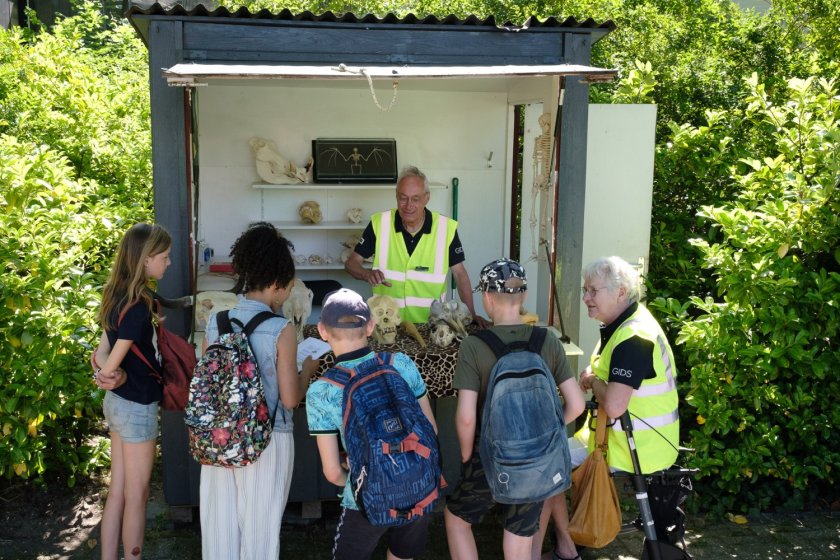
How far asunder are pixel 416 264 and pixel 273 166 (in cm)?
226

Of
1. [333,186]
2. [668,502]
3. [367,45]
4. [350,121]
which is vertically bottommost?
[668,502]

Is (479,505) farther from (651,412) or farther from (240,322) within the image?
(240,322)

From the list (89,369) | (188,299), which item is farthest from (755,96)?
(89,369)

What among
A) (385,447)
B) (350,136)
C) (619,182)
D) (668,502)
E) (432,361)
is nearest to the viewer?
(385,447)

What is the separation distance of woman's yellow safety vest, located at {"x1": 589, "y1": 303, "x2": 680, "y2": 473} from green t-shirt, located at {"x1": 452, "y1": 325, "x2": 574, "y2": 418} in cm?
29

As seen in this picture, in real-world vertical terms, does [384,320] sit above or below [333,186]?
below

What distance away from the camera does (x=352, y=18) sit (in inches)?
190

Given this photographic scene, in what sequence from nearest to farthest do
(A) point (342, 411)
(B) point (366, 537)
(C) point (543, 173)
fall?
(A) point (342, 411)
(B) point (366, 537)
(C) point (543, 173)

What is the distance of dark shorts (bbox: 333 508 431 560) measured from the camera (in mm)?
3158

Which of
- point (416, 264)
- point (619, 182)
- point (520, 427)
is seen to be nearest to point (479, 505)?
point (520, 427)

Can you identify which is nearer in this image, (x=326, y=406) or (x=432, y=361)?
(x=326, y=406)

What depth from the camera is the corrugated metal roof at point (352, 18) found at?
4590mm

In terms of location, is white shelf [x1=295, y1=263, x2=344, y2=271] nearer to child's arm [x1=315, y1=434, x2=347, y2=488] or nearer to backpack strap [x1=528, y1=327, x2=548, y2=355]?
backpack strap [x1=528, y1=327, x2=548, y2=355]

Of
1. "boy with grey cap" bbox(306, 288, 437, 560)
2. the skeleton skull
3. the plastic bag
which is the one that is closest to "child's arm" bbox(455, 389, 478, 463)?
"boy with grey cap" bbox(306, 288, 437, 560)
